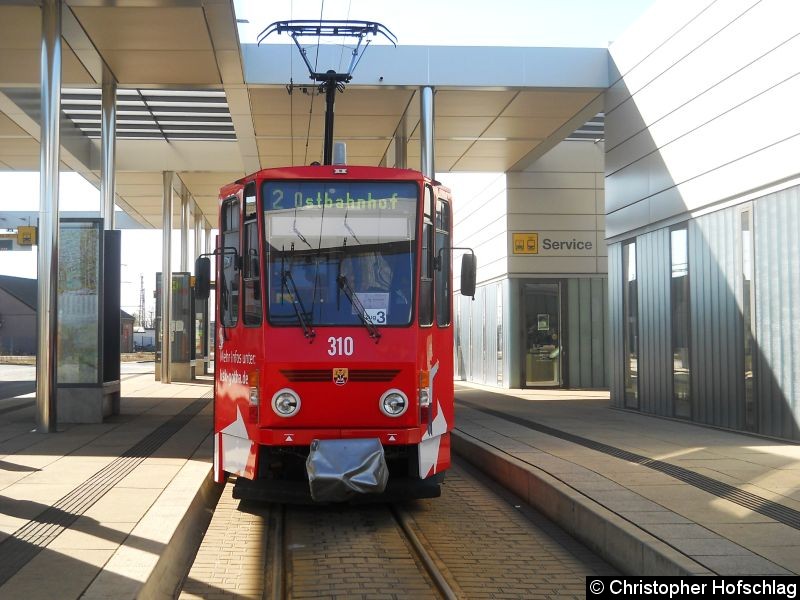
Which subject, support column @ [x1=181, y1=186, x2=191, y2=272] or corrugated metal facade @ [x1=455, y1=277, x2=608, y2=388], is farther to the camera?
support column @ [x1=181, y1=186, x2=191, y2=272]

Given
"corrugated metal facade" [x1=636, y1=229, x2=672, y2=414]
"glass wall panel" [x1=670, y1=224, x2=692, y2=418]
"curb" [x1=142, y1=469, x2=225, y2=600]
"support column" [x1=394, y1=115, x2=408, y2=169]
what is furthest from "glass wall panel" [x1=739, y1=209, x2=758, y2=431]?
"support column" [x1=394, y1=115, x2=408, y2=169]

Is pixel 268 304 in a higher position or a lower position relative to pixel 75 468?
higher

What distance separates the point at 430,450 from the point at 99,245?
846 centimetres

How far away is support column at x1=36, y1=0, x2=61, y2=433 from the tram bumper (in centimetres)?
679

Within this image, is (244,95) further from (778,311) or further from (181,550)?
(181,550)

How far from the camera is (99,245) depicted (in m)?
14.5

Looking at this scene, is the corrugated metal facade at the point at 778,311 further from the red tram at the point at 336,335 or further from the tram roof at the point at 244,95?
the tram roof at the point at 244,95

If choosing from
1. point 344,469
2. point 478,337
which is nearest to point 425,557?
point 344,469

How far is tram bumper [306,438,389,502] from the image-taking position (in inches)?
294

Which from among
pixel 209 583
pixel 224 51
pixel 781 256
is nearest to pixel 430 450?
pixel 209 583

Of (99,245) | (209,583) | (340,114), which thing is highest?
(340,114)

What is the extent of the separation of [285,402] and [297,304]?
2.92ft

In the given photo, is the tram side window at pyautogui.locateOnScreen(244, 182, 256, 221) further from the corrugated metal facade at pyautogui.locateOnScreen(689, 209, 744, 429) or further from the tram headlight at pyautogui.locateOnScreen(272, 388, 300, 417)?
the corrugated metal facade at pyautogui.locateOnScreen(689, 209, 744, 429)

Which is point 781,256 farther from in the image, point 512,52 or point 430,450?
point 512,52
